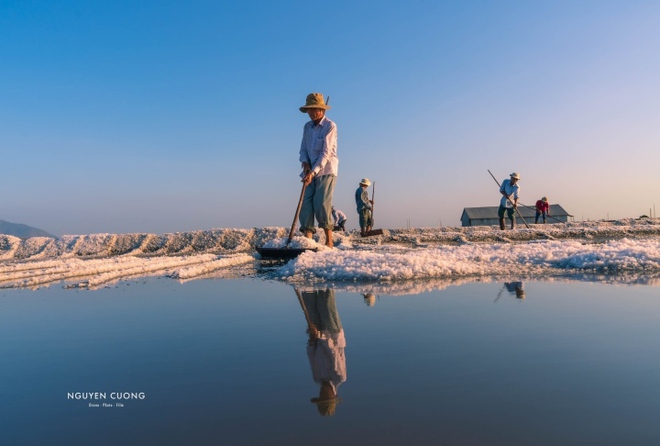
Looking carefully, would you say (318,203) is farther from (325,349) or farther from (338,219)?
(338,219)

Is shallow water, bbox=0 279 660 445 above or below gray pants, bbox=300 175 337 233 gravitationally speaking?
below

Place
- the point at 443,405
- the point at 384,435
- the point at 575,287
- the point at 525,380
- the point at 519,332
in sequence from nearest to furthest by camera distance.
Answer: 1. the point at 384,435
2. the point at 443,405
3. the point at 525,380
4. the point at 519,332
5. the point at 575,287

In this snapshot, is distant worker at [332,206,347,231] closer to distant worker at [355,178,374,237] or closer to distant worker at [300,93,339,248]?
distant worker at [355,178,374,237]

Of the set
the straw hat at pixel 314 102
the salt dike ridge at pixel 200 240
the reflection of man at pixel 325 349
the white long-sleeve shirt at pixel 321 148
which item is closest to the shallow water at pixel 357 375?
the reflection of man at pixel 325 349

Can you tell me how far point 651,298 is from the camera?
83.4 inches

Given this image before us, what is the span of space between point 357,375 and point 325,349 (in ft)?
0.88

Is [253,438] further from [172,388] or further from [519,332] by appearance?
[519,332]

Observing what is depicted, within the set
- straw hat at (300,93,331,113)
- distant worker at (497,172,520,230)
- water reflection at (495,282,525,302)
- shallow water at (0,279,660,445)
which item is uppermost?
straw hat at (300,93,331,113)

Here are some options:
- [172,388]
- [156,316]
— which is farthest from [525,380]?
[156,316]

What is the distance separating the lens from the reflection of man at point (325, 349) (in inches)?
40.4

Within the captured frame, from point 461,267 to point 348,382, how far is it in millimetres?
2293

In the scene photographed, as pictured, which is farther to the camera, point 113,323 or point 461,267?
point 461,267

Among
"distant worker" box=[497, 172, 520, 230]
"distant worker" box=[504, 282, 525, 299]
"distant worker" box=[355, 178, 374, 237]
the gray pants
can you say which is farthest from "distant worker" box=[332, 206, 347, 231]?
"distant worker" box=[504, 282, 525, 299]

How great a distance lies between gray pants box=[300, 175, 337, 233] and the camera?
5.94 meters
